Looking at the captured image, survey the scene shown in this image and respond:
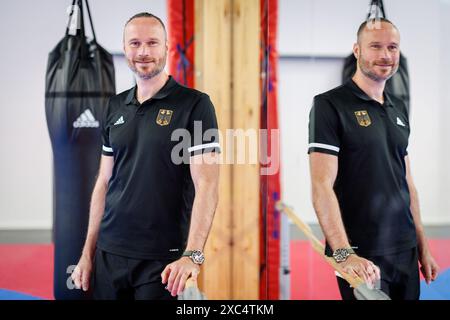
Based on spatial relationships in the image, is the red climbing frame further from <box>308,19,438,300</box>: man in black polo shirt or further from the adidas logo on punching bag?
<box>308,19,438,300</box>: man in black polo shirt

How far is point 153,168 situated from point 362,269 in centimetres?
83

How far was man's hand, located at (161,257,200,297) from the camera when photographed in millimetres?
1624

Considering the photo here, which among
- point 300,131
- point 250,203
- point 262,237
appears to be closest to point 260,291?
point 262,237

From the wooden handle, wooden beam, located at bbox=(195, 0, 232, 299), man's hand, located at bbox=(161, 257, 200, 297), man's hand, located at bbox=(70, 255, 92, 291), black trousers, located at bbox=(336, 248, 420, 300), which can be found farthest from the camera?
wooden beam, located at bbox=(195, 0, 232, 299)

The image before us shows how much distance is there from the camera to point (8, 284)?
1.97 meters

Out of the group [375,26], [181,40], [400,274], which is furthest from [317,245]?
[181,40]

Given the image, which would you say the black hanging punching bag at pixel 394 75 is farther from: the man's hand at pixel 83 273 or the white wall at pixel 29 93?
the man's hand at pixel 83 273

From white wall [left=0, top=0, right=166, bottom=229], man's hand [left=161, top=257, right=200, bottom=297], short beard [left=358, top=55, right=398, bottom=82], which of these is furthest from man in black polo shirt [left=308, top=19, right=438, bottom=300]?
white wall [left=0, top=0, right=166, bottom=229]

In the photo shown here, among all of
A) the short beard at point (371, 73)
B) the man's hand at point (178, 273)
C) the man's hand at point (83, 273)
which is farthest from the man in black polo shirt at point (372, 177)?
the man's hand at point (83, 273)

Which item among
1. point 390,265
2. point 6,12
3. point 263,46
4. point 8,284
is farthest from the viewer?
point 263,46

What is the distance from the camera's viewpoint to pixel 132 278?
1753mm

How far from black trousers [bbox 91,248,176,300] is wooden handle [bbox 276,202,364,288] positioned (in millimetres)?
546
